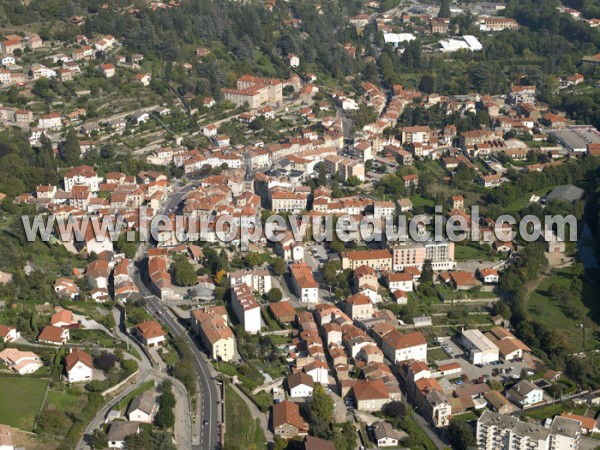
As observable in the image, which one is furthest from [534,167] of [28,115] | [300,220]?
[28,115]

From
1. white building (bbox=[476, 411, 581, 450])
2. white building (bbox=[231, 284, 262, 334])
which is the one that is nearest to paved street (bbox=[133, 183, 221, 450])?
white building (bbox=[231, 284, 262, 334])

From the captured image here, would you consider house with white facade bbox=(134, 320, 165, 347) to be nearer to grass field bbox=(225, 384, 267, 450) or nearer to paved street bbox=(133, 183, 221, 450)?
paved street bbox=(133, 183, 221, 450)

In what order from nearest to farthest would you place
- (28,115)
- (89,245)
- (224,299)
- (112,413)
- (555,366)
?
(112,413), (555,366), (224,299), (89,245), (28,115)

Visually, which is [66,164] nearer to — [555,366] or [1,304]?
[1,304]

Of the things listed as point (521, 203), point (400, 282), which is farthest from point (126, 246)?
point (521, 203)

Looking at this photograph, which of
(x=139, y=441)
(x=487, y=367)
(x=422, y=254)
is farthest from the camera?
(x=422, y=254)

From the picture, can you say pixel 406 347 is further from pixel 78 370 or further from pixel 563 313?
pixel 78 370

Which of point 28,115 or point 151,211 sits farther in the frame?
point 28,115
